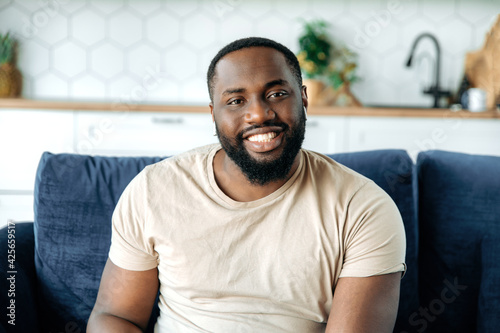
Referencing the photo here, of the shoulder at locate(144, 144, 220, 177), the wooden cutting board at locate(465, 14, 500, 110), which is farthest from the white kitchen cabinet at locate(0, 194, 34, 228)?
the wooden cutting board at locate(465, 14, 500, 110)

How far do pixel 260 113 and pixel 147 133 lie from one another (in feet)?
5.24

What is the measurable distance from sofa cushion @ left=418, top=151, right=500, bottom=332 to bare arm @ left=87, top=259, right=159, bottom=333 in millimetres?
741

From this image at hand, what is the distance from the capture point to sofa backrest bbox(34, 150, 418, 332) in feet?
4.50

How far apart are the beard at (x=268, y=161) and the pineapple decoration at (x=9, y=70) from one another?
86.4 inches

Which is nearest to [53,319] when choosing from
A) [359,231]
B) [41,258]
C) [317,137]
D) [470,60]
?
[41,258]

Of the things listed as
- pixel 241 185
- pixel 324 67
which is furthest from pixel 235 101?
pixel 324 67

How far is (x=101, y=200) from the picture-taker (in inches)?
55.5

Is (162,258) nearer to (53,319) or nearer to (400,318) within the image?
(53,319)

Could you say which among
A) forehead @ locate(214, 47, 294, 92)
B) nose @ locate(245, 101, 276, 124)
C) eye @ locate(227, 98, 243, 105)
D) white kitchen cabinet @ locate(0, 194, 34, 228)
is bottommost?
white kitchen cabinet @ locate(0, 194, 34, 228)

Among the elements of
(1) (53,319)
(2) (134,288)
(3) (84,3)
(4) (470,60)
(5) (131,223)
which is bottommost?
(1) (53,319)

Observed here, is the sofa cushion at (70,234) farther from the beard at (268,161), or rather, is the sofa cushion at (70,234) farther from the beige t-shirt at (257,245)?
the beard at (268,161)

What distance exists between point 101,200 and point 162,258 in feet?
1.03

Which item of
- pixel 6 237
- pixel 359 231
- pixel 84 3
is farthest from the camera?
pixel 84 3

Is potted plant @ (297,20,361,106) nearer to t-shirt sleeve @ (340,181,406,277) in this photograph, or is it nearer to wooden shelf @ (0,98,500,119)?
wooden shelf @ (0,98,500,119)
